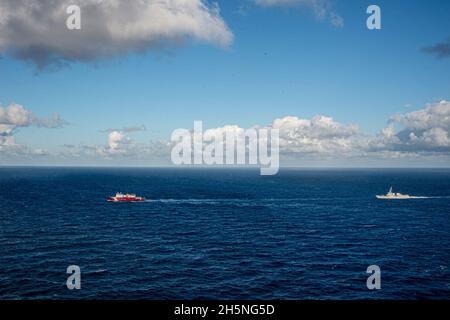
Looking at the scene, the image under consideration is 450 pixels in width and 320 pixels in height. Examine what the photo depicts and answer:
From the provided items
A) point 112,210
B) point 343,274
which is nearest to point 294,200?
point 112,210

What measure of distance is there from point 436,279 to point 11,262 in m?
90.9

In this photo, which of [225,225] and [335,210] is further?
[335,210]

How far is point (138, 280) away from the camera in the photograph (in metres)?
64.9

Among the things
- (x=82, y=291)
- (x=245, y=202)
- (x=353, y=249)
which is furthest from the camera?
(x=245, y=202)

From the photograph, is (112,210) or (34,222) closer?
(34,222)

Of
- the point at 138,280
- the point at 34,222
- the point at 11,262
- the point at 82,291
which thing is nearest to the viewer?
the point at 82,291

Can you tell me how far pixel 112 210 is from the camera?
147m

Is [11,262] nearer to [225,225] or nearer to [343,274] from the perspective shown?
[225,225]
